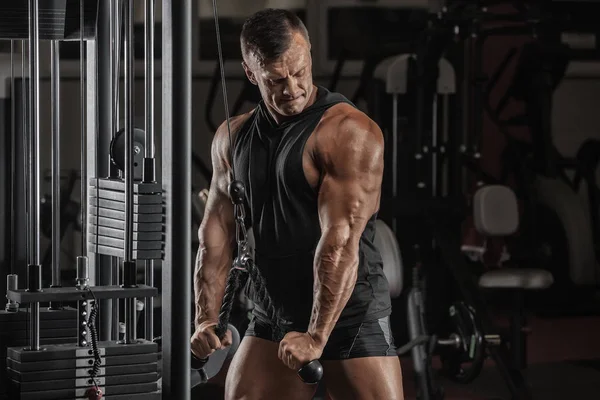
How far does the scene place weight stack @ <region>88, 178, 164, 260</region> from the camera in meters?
1.92

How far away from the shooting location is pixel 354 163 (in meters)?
2.88

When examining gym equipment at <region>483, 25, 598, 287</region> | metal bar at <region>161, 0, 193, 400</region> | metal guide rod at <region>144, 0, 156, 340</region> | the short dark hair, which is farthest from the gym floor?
metal bar at <region>161, 0, 193, 400</region>

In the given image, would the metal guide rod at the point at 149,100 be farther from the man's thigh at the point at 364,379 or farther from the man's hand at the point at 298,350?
the man's thigh at the point at 364,379

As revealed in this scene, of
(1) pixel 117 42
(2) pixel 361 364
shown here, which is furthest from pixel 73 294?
(2) pixel 361 364

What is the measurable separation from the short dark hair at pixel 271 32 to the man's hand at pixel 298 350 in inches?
30.7

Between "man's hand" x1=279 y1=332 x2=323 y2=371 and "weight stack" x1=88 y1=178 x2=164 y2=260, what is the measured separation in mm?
778

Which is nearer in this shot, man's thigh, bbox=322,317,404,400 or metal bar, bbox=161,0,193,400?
metal bar, bbox=161,0,193,400

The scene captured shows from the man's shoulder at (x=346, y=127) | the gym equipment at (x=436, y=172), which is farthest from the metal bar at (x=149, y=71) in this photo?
the gym equipment at (x=436, y=172)

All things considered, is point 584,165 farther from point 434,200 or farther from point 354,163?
point 354,163

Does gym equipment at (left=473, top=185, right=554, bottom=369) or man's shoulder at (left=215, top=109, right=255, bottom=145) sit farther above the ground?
man's shoulder at (left=215, top=109, right=255, bottom=145)

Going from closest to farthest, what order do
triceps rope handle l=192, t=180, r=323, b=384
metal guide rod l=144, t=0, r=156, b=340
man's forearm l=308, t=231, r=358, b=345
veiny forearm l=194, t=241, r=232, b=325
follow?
1. metal guide rod l=144, t=0, r=156, b=340
2. triceps rope handle l=192, t=180, r=323, b=384
3. man's forearm l=308, t=231, r=358, b=345
4. veiny forearm l=194, t=241, r=232, b=325

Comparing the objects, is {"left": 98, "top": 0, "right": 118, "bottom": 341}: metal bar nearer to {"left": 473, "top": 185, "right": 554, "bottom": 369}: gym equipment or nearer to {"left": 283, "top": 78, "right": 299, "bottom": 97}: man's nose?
{"left": 283, "top": 78, "right": 299, "bottom": 97}: man's nose

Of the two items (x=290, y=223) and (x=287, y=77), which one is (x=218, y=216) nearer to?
(x=290, y=223)

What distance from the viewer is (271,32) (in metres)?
2.87
